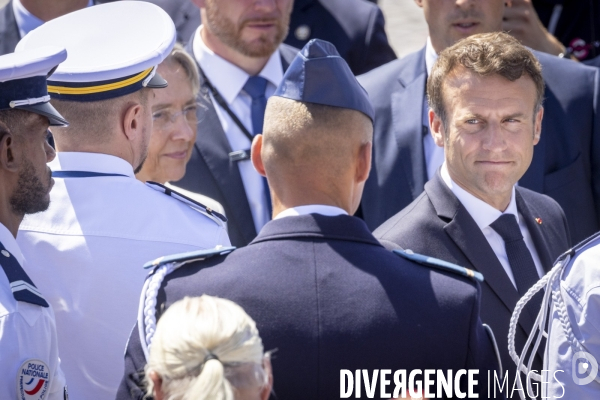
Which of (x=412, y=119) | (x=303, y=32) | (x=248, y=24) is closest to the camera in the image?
(x=412, y=119)

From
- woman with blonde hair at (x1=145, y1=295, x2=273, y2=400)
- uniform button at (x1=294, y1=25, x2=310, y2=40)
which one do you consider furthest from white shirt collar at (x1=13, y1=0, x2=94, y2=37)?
woman with blonde hair at (x1=145, y1=295, x2=273, y2=400)

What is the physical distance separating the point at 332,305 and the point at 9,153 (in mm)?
984

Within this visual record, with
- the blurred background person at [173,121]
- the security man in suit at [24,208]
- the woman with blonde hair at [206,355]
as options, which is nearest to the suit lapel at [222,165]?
the blurred background person at [173,121]

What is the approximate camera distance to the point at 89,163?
2820 millimetres

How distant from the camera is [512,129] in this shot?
10.9 ft

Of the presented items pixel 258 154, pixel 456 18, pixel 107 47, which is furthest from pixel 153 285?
pixel 456 18

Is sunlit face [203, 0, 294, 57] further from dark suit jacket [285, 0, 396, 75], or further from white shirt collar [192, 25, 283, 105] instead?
dark suit jacket [285, 0, 396, 75]

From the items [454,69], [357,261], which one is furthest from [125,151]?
[454,69]

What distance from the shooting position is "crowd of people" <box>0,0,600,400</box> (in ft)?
6.98

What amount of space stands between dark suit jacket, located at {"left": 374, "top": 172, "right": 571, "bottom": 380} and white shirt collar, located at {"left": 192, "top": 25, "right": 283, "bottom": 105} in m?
1.45

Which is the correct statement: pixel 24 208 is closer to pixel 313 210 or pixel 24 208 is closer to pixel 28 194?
pixel 28 194

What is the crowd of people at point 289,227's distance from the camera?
2129 mm

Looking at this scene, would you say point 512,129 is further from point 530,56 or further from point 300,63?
point 300,63

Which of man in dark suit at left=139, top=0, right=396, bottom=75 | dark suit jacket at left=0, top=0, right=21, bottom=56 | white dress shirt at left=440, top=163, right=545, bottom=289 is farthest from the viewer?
man in dark suit at left=139, top=0, right=396, bottom=75
